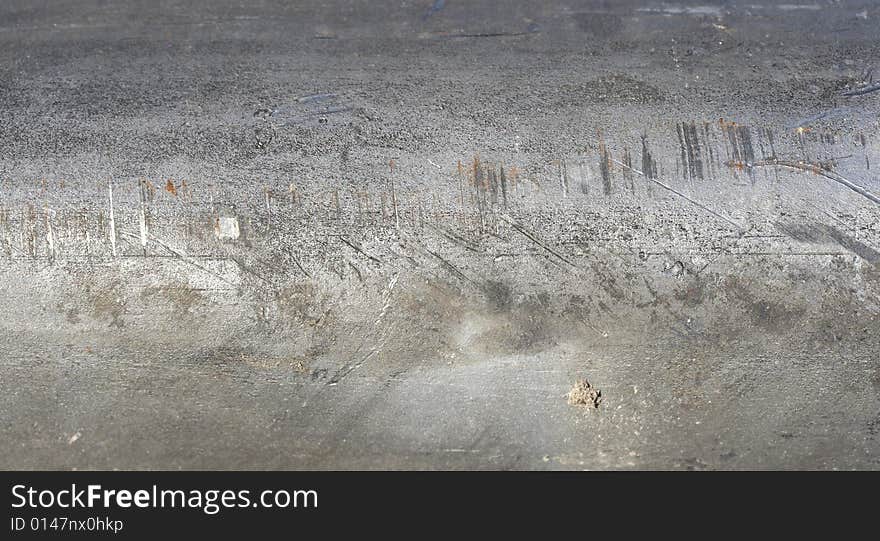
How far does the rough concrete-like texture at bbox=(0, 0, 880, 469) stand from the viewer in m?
3.76

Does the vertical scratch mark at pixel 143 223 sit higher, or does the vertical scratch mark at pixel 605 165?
the vertical scratch mark at pixel 605 165

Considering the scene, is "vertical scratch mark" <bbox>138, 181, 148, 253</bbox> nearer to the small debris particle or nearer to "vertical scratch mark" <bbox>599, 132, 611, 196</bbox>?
the small debris particle

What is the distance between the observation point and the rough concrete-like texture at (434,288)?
376 centimetres

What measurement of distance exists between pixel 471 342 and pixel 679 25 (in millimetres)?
2879

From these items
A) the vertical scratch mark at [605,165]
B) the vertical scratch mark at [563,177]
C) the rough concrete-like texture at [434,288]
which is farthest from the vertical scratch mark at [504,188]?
the vertical scratch mark at [605,165]

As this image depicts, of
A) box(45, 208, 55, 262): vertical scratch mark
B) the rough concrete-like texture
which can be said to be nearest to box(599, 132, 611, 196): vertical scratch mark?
the rough concrete-like texture

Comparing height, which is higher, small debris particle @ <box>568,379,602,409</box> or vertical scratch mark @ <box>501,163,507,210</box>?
vertical scratch mark @ <box>501,163,507,210</box>

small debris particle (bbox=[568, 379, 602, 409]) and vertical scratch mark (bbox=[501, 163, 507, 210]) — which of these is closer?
small debris particle (bbox=[568, 379, 602, 409])

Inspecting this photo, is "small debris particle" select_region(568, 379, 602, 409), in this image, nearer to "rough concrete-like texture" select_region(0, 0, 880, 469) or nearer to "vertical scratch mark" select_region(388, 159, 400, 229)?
"rough concrete-like texture" select_region(0, 0, 880, 469)

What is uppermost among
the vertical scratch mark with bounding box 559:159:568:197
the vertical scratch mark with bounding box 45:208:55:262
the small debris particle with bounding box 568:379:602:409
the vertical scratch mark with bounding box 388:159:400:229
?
the vertical scratch mark with bounding box 559:159:568:197

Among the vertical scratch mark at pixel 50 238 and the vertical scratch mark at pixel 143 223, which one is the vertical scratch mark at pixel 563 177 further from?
the vertical scratch mark at pixel 50 238

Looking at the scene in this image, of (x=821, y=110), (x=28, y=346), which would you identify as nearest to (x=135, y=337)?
(x=28, y=346)

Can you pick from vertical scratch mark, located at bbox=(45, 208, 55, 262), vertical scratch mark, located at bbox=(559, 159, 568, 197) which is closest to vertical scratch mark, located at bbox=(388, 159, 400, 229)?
vertical scratch mark, located at bbox=(559, 159, 568, 197)

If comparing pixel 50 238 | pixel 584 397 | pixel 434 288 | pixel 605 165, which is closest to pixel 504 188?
pixel 605 165
